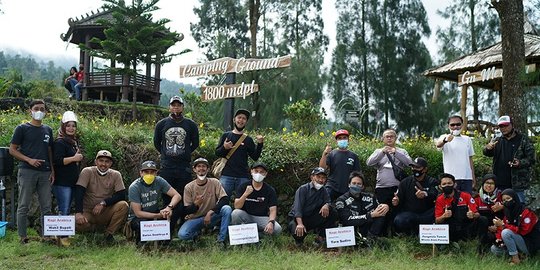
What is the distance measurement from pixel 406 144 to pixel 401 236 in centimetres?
214

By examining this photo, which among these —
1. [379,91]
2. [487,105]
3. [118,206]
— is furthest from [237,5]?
[118,206]

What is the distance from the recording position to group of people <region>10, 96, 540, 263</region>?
620cm

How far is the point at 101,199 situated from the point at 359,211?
316 centimetres

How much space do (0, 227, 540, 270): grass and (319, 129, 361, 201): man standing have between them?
871mm

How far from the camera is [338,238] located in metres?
6.13

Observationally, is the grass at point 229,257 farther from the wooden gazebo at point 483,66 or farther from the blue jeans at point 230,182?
the wooden gazebo at point 483,66

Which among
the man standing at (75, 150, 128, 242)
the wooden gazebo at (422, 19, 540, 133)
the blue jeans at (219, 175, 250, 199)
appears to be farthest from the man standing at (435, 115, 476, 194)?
the wooden gazebo at (422, 19, 540, 133)

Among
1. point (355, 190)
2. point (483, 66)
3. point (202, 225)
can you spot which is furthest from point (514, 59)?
point (483, 66)

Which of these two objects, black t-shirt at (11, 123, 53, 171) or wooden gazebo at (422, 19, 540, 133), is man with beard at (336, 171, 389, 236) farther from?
wooden gazebo at (422, 19, 540, 133)

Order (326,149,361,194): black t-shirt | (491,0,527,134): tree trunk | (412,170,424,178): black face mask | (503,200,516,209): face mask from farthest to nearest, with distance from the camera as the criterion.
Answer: (491,0,527,134): tree trunk → (326,149,361,194): black t-shirt → (412,170,424,178): black face mask → (503,200,516,209): face mask

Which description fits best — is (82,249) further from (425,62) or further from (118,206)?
(425,62)

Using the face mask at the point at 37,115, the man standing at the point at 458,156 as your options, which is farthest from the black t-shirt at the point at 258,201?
the face mask at the point at 37,115

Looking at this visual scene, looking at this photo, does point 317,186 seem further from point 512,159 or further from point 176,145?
point 512,159

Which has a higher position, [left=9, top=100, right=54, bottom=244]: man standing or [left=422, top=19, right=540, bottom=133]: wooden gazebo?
[left=422, top=19, right=540, bottom=133]: wooden gazebo
